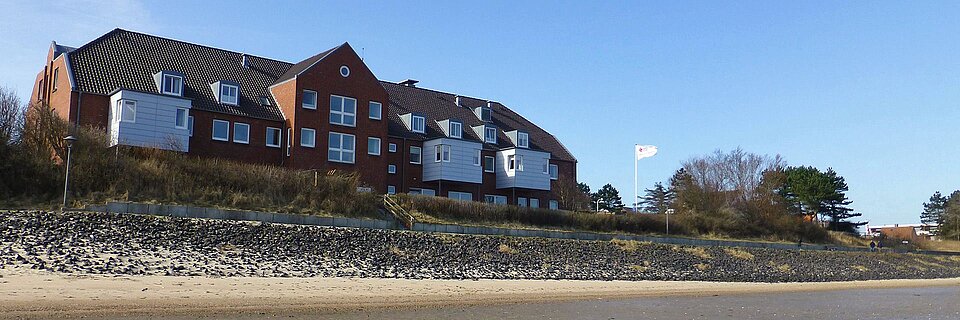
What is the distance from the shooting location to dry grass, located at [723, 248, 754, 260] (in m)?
46.6

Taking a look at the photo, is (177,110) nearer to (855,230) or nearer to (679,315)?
(679,315)

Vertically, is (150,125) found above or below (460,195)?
above

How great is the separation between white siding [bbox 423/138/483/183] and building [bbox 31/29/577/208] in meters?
0.07

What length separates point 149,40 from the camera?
4869 cm

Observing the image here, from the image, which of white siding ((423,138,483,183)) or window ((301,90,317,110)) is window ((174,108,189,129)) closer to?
window ((301,90,317,110))

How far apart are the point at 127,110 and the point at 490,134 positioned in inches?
990

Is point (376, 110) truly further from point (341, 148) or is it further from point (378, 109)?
point (341, 148)

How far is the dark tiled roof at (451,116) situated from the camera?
2211 inches

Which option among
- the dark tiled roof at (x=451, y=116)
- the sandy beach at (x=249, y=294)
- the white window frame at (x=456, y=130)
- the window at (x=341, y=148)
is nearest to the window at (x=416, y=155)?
the dark tiled roof at (x=451, y=116)

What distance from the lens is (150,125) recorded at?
138 feet

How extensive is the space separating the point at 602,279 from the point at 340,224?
1096 cm

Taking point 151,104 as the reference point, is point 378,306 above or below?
below

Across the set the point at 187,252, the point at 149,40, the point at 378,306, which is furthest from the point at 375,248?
the point at 149,40

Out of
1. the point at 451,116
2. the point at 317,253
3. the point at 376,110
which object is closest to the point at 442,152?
the point at 376,110
